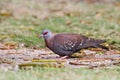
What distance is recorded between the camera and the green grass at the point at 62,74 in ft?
27.5

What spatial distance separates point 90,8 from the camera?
20766 mm

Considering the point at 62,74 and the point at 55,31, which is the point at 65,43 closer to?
the point at 62,74

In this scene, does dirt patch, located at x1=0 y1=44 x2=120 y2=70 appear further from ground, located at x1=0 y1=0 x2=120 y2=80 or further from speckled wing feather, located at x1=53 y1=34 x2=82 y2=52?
speckled wing feather, located at x1=53 y1=34 x2=82 y2=52

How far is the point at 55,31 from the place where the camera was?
15938 mm

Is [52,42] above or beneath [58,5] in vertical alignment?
beneath

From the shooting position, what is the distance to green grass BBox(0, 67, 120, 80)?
839 centimetres

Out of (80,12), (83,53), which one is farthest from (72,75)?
(80,12)

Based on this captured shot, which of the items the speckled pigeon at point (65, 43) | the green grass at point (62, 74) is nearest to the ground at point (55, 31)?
the green grass at point (62, 74)

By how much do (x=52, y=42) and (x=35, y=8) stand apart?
9.30 metres

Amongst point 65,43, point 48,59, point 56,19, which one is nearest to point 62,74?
point 48,59

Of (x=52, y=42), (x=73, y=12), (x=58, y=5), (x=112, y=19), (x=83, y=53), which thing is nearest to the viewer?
(x=52, y=42)

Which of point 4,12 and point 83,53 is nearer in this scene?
point 83,53

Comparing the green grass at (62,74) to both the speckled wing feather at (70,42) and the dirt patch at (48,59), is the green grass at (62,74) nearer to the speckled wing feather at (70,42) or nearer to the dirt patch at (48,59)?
the dirt patch at (48,59)

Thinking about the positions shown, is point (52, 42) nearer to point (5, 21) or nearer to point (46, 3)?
point (5, 21)
